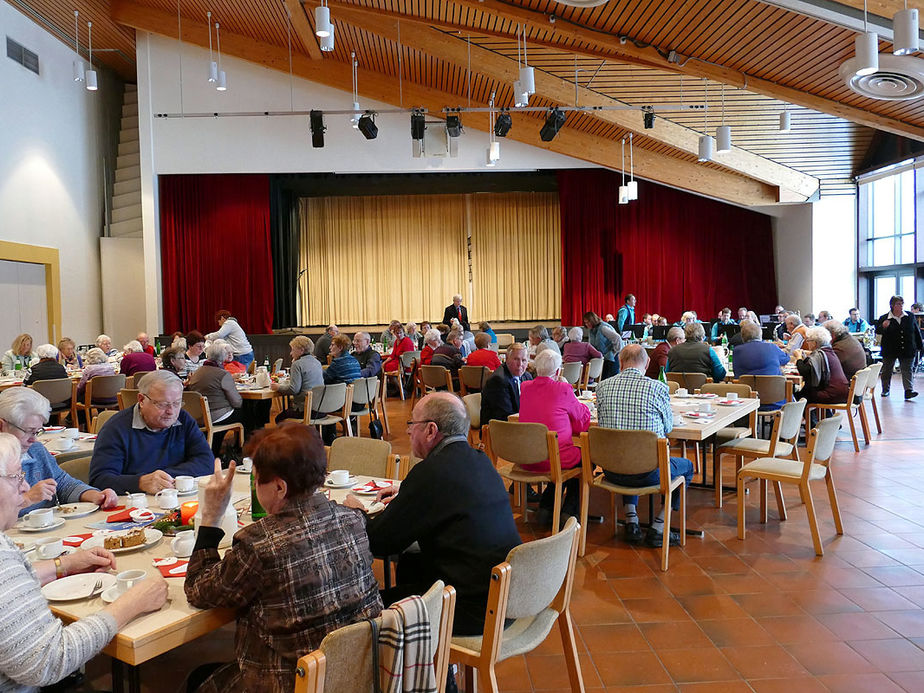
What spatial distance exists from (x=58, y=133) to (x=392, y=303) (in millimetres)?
7352

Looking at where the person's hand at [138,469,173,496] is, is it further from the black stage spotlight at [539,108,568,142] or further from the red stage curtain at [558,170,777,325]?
the red stage curtain at [558,170,777,325]

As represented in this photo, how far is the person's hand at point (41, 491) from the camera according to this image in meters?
2.83

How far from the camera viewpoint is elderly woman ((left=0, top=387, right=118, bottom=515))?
290cm

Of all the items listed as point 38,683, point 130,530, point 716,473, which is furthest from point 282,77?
point 38,683

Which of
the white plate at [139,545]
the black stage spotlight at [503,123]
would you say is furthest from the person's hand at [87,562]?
the black stage spotlight at [503,123]

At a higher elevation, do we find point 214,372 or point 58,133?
point 58,133

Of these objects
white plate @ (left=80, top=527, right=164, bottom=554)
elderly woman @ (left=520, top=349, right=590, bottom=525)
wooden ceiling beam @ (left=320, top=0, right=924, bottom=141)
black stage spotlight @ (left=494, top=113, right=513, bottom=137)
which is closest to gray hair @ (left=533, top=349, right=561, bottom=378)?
elderly woman @ (left=520, top=349, right=590, bottom=525)

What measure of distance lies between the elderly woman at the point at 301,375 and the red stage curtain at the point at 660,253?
31.4ft

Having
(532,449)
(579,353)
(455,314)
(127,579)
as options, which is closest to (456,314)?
(455,314)

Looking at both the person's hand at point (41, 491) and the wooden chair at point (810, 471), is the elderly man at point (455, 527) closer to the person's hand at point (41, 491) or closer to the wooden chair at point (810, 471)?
the person's hand at point (41, 491)

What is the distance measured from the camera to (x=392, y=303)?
56.0 ft

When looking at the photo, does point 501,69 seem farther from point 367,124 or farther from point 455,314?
point 455,314

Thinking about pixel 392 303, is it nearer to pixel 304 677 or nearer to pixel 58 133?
pixel 58 133

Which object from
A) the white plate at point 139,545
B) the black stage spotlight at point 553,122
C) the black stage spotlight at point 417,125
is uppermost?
the black stage spotlight at point 417,125
